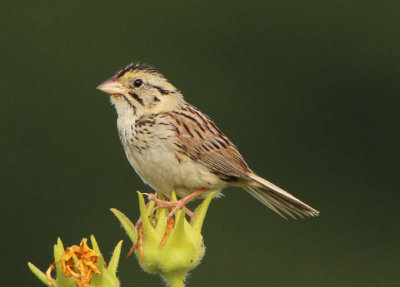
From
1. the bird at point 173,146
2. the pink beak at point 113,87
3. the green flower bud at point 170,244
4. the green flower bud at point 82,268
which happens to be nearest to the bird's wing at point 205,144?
the bird at point 173,146

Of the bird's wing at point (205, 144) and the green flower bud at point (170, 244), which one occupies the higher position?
the bird's wing at point (205, 144)

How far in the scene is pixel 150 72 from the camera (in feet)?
13.7

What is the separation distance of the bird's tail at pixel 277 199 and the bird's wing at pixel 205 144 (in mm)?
70

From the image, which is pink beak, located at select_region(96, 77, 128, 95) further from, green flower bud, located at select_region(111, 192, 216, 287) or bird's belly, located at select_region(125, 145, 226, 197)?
green flower bud, located at select_region(111, 192, 216, 287)

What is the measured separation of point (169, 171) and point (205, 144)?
0.28 metres

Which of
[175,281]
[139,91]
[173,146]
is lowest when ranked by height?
[175,281]

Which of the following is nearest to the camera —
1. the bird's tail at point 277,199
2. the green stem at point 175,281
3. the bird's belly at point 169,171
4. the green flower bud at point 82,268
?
the green flower bud at point 82,268

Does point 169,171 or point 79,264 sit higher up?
point 169,171

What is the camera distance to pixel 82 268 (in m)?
2.84

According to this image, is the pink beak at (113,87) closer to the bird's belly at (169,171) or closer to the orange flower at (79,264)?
the bird's belly at (169,171)

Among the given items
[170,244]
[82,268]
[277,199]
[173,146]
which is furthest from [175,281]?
[277,199]

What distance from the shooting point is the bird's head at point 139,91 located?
4.06m

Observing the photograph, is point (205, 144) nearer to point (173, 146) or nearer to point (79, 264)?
point (173, 146)

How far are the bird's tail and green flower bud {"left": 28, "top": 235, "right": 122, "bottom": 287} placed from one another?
1.25 meters
